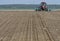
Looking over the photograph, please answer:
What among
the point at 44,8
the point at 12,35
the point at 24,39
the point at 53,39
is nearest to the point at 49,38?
the point at 53,39

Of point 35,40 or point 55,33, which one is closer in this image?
point 35,40

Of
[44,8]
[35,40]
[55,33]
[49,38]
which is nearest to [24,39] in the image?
[35,40]

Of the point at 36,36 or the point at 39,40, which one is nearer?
the point at 39,40

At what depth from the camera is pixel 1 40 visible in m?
13.7

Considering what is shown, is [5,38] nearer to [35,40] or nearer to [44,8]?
[35,40]

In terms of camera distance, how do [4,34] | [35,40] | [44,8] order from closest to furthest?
[35,40] → [4,34] → [44,8]

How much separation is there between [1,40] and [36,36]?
247cm

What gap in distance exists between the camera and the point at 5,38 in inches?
564

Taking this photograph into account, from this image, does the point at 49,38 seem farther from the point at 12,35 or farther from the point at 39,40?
the point at 12,35

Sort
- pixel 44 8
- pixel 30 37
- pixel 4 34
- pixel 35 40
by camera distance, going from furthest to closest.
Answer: pixel 44 8 → pixel 4 34 → pixel 30 37 → pixel 35 40

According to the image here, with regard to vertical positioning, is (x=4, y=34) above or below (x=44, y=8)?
above

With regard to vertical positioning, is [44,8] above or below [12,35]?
below

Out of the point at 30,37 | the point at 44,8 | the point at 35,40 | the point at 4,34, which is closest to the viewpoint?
the point at 35,40

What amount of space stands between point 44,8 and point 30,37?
31.4 metres
